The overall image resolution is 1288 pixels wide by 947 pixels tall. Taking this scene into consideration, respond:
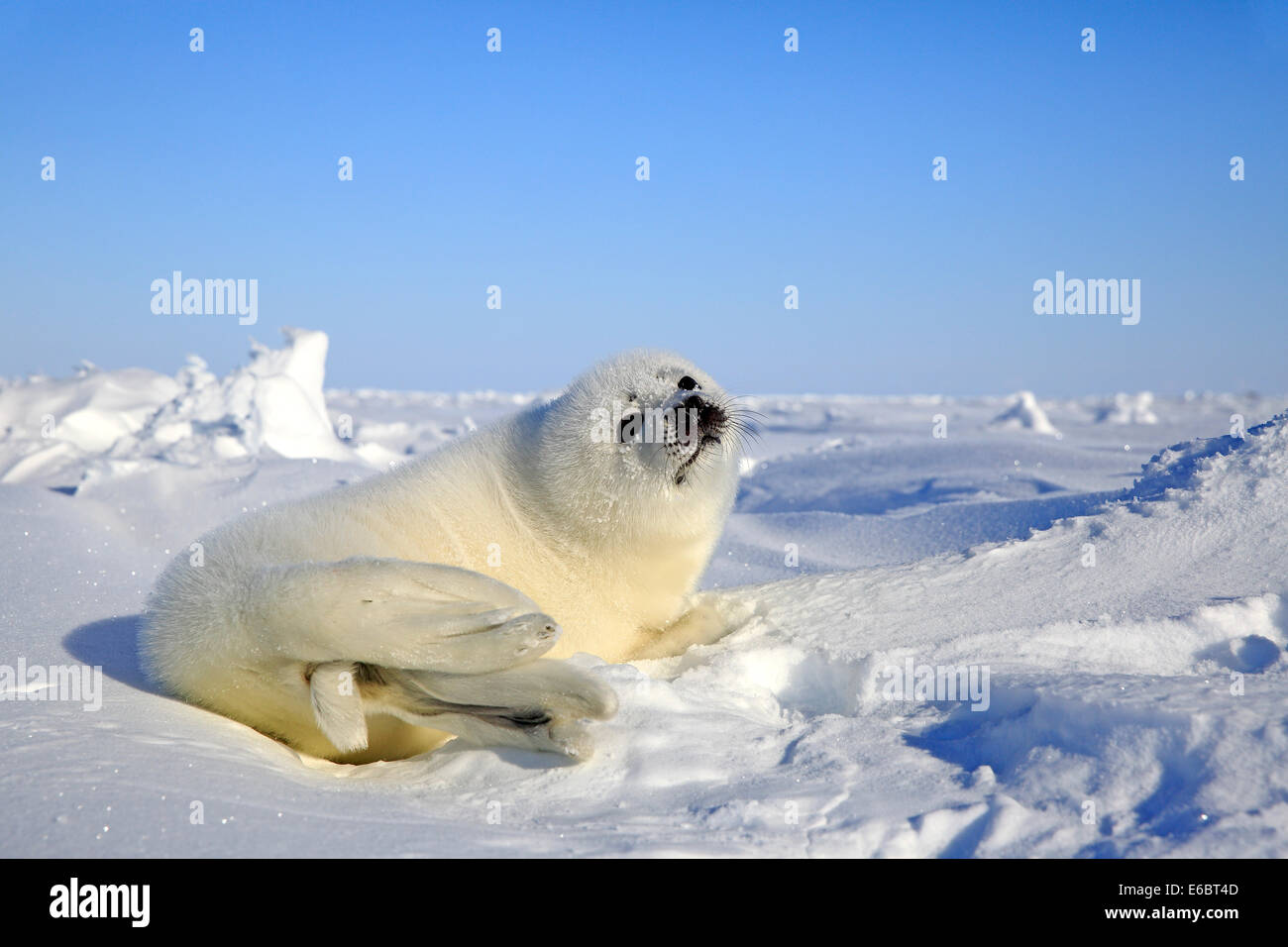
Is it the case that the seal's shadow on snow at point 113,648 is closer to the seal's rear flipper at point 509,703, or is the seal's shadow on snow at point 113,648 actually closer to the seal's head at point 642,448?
the seal's rear flipper at point 509,703

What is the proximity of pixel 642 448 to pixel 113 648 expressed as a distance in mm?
1985

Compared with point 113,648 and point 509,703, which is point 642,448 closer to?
point 509,703

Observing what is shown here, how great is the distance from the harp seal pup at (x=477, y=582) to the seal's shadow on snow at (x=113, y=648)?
0.25 meters

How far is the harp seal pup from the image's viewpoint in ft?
7.52

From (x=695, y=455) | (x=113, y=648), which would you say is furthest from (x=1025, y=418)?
(x=113, y=648)

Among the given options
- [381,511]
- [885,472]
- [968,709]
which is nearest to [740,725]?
[968,709]

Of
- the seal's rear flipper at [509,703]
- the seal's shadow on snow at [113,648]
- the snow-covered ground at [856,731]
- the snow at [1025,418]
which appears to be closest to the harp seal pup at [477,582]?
the seal's rear flipper at [509,703]

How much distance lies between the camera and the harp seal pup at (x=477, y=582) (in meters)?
2.29

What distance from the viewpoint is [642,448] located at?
121 inches

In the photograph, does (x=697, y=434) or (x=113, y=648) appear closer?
(x=697, y=434)

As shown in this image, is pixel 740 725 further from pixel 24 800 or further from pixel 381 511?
pixel 24 800

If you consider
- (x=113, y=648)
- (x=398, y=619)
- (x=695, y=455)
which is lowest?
(x=113, y=648)

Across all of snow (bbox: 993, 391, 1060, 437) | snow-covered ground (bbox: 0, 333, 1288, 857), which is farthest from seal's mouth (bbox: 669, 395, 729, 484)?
snow (bbox: 993, 391, 1060, 437)
